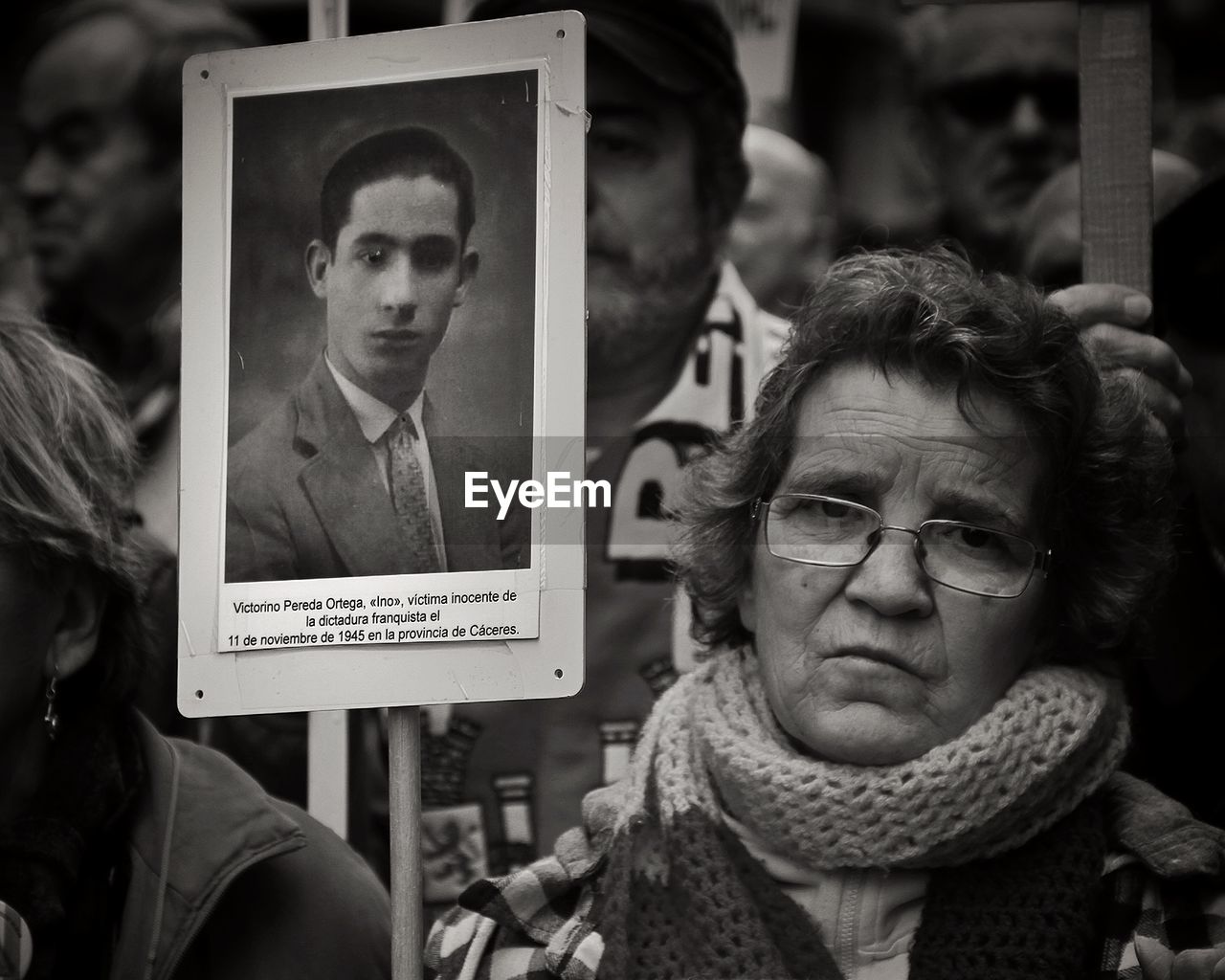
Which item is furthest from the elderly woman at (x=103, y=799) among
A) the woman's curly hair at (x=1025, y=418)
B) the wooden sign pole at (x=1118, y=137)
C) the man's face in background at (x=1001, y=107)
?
the man's face in background at (x=1001, y=107)

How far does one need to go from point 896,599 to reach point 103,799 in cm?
110

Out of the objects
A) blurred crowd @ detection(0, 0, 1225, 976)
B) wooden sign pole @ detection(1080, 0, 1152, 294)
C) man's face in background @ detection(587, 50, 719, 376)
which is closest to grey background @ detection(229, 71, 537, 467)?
blurred crowd @ detection(0, 0, 1225, 976)

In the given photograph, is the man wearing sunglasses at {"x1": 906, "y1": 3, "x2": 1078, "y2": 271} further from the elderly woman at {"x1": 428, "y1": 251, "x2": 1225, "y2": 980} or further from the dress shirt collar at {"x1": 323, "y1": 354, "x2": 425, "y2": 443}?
the dress shirt collar at {"x1": 323, "y1": 354, "x2": 425, "y2": 443}

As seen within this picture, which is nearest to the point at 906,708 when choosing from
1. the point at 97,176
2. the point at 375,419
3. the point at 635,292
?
the point at 375,419

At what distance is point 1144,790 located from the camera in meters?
1.92

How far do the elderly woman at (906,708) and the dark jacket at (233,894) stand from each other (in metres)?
0.22

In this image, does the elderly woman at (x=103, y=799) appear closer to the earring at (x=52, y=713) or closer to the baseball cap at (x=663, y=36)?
the earring at (x=52, y=713)

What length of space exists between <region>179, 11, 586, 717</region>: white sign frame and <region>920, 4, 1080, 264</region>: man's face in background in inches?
77.0

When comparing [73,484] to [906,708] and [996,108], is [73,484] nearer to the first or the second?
[906,708]

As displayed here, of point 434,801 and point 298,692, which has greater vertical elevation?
point 298,692

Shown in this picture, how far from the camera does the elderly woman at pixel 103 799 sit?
6.63 ft

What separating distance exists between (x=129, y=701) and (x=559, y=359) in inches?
36.1

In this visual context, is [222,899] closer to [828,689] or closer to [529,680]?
[529,680]

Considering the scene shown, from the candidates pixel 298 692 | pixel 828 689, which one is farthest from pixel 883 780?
pixel 298 692
